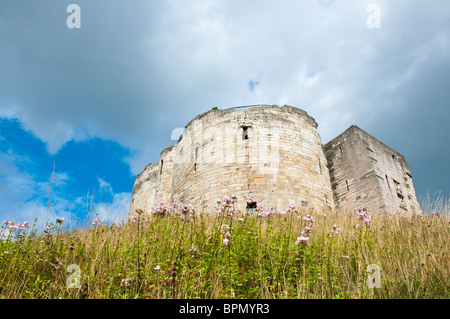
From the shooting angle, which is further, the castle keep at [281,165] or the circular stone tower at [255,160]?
the castle keep at [281,165]

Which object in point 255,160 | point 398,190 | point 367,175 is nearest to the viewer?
point 255,160

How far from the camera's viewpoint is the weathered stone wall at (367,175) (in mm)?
13688

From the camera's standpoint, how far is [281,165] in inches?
498

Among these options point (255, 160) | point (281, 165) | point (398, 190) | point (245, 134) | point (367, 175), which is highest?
point (245, 134)

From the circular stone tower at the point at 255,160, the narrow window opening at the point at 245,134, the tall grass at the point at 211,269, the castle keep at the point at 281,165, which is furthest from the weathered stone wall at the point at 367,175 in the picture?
the tall grass at the point at 211,269

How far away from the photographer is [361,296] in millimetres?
2721

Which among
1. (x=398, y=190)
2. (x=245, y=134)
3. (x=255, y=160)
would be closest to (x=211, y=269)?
(x=255, y=160)

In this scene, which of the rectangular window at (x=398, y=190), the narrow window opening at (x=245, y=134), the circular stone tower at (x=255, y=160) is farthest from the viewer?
the rectangular window at (x=398, y=190)

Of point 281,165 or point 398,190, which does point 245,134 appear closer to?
point 281,165

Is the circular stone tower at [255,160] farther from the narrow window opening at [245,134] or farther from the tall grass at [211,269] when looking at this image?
the tall grass at [211,269]

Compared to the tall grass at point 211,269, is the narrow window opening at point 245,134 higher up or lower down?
higher up

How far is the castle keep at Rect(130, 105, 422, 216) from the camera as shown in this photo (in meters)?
12.3

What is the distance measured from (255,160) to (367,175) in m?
6.08
